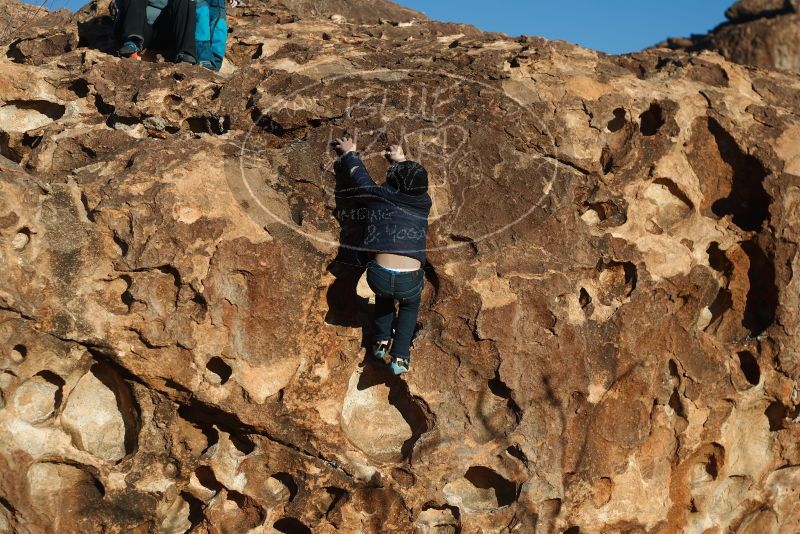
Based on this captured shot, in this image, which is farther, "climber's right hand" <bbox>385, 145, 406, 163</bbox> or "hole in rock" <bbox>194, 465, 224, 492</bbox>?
"climber's right hand" <bbox>385, 145, 406, 163</bbox>

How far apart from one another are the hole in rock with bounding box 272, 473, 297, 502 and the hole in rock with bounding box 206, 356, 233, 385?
0.61 m

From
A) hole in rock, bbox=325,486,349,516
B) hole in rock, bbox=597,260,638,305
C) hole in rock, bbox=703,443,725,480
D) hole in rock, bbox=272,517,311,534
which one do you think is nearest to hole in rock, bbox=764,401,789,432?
hole in rock, bbox=703,443,725,480

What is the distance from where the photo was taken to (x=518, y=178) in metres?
4.30

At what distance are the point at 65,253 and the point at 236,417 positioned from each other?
1200 mm

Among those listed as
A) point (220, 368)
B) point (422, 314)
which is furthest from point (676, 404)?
point (220, 368)

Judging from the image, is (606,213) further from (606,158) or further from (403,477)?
(403,477)

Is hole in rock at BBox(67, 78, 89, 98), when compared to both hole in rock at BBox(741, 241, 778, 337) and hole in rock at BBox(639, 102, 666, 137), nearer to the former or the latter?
hole in rock at BBox(639, 102, 666, 137)

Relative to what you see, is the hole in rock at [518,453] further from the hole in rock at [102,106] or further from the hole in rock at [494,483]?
the hole in rock at [102,106]

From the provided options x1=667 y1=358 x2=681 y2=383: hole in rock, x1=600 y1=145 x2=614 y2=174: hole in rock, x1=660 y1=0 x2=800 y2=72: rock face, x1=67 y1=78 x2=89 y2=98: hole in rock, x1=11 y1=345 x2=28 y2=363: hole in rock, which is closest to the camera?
x1=11 y1=345 x2=28 y2=363: hole in rock

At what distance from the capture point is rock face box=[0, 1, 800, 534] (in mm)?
3889

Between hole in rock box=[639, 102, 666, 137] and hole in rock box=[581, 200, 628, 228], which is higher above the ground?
hole in rock box=[639, 102, 666, 137]

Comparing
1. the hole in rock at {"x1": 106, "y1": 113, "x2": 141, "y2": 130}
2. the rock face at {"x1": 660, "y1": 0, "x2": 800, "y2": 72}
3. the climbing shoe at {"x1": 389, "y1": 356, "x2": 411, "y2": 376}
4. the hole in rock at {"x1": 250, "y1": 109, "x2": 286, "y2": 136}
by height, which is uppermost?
the rock face at {"x1": 660, "y1": 0, "x2": 800, "y2": 72}

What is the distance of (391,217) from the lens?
3934mm
